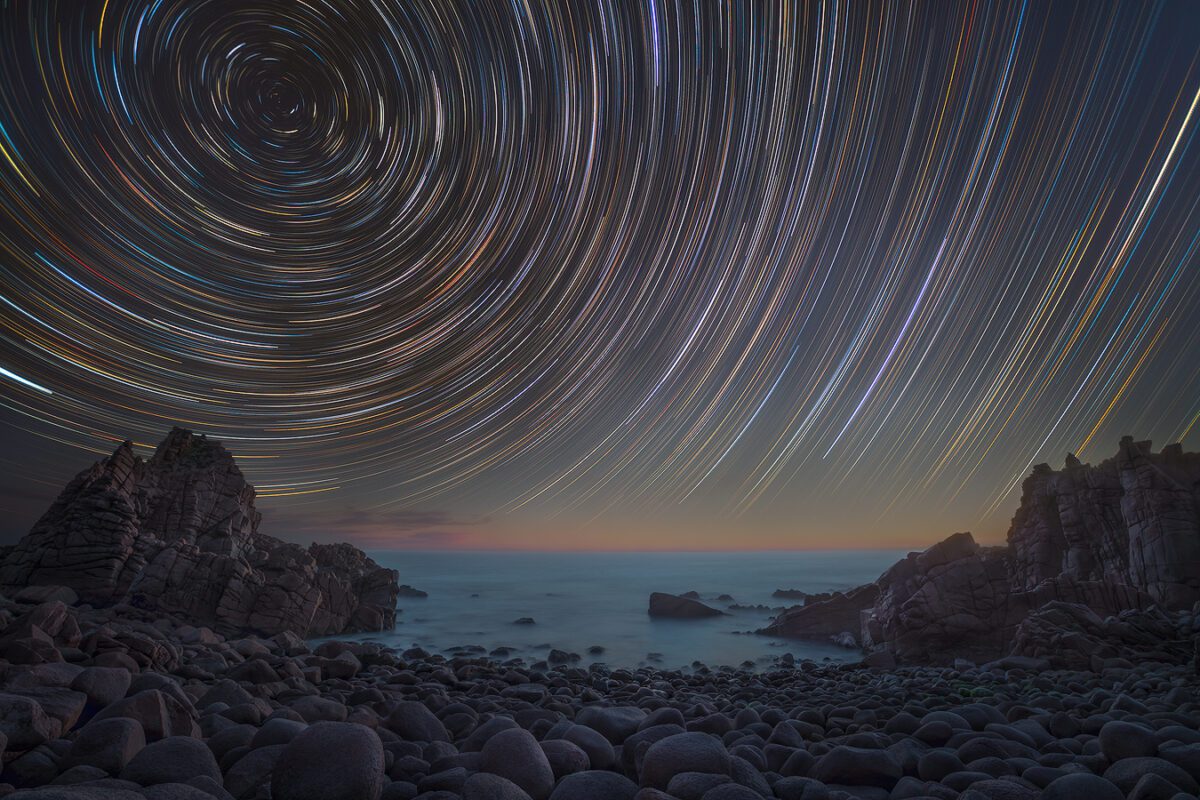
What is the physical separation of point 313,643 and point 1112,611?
28.1 meters

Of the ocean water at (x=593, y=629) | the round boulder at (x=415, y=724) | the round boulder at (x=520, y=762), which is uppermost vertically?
the round boulder at (x=520, y=762)

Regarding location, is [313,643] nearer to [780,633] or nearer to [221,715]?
[221,715]

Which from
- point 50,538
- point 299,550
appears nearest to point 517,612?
point 299,550

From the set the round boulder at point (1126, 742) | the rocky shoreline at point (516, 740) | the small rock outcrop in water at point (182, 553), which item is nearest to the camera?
the rocky shoreline at point (516, 740)

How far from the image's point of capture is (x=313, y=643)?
68.2ft

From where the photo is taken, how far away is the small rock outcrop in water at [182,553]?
1608 centimetres

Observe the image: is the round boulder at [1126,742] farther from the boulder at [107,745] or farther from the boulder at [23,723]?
the boulder at [23,723]

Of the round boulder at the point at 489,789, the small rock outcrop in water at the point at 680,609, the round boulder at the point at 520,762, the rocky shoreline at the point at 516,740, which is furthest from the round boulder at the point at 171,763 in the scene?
the small rock outcrop in water at the point at 680,609

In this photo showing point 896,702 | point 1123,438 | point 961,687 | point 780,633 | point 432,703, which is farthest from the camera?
point 780,633

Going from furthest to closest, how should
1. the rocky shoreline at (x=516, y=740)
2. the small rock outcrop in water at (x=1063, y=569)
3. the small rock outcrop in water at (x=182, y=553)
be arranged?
the small rock outcrop in water at (x=182, y=553)
the small rock outcrop in water at (x=1063, y=569)
the rocky shoreline at (x=516, y=740)

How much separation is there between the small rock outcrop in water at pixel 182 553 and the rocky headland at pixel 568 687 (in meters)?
0.08

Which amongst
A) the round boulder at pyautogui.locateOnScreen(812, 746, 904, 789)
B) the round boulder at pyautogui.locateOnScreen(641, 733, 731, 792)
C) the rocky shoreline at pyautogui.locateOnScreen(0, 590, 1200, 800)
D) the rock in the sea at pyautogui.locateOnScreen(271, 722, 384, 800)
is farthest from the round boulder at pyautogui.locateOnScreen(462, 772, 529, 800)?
the round boulder at pyautogui.locateOnScreen(812, 746, 904, 789)

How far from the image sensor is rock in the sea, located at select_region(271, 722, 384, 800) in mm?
3371

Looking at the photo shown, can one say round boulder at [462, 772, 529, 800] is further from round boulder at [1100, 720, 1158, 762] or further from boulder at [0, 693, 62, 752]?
round boulder at [1100, 720, 1158, 762]
